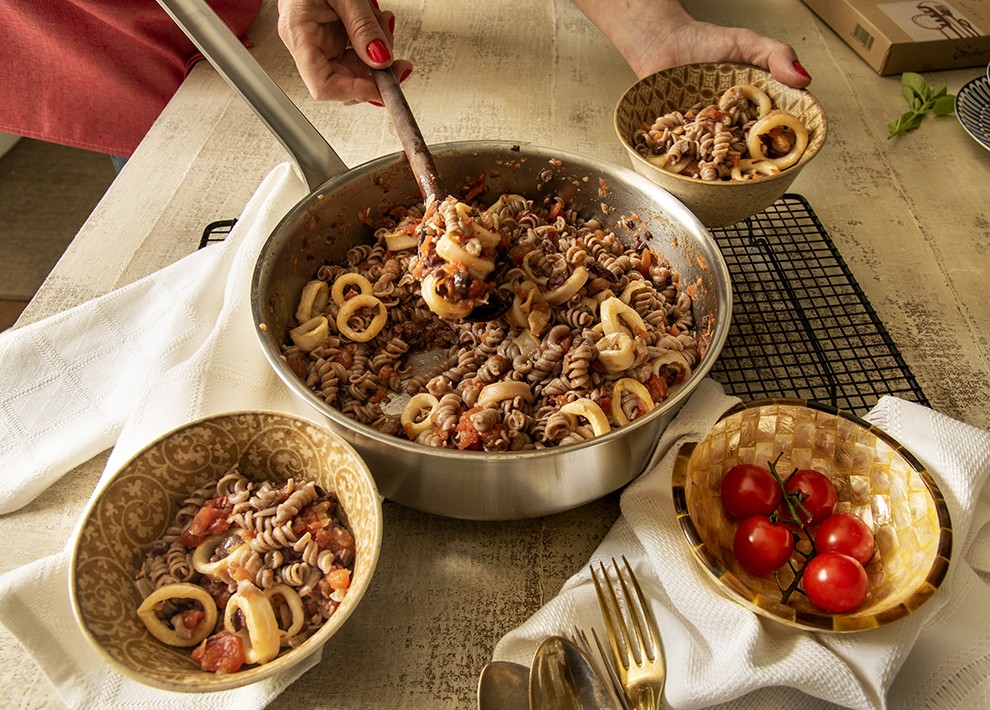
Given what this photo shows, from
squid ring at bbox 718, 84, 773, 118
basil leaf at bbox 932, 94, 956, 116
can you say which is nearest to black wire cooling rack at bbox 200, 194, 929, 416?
squid ring at bbox 718, 84, 773, 118

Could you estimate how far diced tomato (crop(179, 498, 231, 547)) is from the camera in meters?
1.55

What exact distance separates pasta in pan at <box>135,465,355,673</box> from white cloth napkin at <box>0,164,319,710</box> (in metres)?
0.14

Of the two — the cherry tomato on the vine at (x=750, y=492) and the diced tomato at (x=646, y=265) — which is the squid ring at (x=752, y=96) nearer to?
the diced tomato at (x=646, y=265)

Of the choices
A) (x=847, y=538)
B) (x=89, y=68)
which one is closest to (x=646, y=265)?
(x=847, y=538)

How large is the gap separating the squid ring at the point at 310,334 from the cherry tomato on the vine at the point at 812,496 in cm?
120

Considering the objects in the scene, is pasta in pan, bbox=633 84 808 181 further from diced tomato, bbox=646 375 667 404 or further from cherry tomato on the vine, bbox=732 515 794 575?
Result: cherry tomato on the vine, bbox=732 515 794 575

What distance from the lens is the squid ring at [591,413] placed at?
1.73 m

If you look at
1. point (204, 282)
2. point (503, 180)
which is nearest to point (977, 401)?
point (503, 180)

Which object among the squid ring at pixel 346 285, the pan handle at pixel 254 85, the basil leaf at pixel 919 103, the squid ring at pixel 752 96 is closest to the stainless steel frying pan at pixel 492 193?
the pan handle at pixel 254 85

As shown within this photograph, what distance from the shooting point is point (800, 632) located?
4.89 ft

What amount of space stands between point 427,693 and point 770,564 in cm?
74

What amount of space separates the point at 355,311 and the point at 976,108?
8.49 ft

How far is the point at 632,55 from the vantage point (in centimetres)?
320

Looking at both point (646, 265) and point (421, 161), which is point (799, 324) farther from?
point (421, 161)
